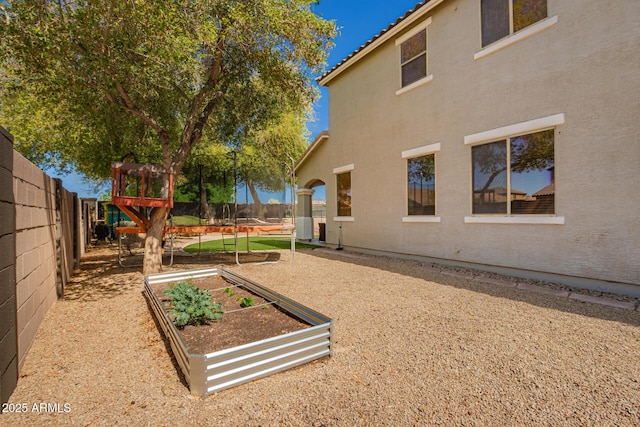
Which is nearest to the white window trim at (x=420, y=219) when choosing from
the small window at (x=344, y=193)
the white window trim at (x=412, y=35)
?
the small window at (x=344, y=193)

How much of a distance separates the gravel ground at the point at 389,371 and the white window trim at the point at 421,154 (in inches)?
123

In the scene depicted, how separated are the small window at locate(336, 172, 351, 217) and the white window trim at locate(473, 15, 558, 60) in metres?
5.38

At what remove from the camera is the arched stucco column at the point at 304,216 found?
576 inches

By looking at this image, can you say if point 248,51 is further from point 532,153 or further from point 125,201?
point 532,153

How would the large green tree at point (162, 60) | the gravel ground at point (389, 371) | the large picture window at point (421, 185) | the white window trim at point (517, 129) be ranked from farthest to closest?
the large picture window at point (421, 185)
the white window trim at point (517, 129)
the large green tree at point (162, 60)
the gravel ground at point (389, 371)

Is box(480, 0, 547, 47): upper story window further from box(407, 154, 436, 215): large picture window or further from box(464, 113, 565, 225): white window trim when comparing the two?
box(407, 154, 436, 215): large picture window

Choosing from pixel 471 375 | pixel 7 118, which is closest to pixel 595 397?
pixel 471 375

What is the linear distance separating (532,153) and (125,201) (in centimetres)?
783

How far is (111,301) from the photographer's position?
534cm

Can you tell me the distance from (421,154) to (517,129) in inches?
96.5

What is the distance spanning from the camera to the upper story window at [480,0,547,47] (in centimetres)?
617

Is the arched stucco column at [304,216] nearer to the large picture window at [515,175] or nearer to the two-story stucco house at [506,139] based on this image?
the two-story stucco house at [506,139]

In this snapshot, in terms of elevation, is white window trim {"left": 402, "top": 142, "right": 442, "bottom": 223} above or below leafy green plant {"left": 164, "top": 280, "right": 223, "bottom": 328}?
above

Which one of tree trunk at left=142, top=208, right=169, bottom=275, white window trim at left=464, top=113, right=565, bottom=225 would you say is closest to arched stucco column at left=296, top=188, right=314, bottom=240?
tree trunk at left=142, top=208, right=169, bottom=275
